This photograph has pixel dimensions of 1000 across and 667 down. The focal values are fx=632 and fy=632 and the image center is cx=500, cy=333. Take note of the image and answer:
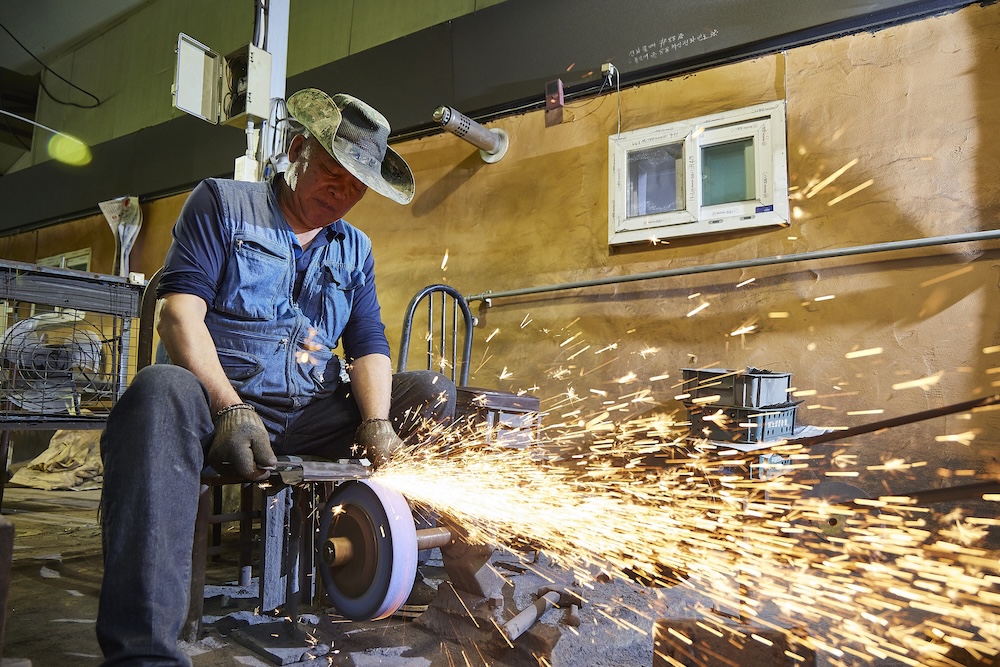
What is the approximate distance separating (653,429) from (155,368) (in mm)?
2671

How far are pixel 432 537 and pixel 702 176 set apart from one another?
8.76ft

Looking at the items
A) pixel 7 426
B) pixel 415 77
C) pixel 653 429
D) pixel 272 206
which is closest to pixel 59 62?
pixel 415 77

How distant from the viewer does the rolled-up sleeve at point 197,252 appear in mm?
1792

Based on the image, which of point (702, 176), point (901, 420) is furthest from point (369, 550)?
point (702, 176)

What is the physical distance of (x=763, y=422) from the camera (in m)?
2.60

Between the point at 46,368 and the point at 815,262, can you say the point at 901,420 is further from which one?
the point at 46,368

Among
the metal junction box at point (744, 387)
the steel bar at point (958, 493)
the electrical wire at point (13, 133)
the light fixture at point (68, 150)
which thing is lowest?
the steel bar at point (958, 493)

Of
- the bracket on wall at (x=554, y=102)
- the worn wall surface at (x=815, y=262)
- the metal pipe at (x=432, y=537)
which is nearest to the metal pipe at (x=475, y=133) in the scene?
the worn wall surface at (x=815, y=262)

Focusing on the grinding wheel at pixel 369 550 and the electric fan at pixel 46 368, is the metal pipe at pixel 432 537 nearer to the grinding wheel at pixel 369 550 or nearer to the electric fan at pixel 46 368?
the grinding wheel at pixel 369 550

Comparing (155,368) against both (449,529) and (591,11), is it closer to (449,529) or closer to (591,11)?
(449,529)

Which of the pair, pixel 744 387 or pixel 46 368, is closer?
pixel 744 387

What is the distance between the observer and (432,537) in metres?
1.88

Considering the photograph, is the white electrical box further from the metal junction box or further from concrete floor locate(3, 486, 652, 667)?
the metal junction box

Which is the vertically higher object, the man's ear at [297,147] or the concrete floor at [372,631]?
the man's ear at [297,147]
